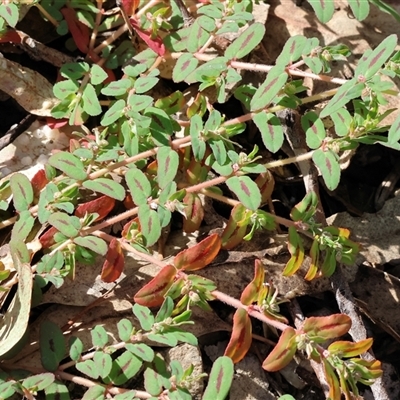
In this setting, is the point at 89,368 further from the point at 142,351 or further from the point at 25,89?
the point at 25,89

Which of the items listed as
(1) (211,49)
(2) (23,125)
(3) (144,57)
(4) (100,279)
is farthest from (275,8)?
(4) (100,279)

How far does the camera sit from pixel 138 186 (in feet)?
9.02

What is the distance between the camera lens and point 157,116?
115 inches

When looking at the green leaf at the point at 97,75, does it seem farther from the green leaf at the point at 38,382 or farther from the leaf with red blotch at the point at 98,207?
the green leaf at the point at 38,382

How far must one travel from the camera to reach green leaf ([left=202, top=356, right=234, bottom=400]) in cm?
254

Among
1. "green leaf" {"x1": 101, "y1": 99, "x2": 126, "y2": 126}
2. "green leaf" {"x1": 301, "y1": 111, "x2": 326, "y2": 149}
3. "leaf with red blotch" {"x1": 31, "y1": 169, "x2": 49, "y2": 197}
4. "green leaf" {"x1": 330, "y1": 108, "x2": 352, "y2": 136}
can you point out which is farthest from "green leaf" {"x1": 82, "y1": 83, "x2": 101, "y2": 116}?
"green leaf" {"x1": 330, "y1": 108, "x2": 352, "y2": 136}

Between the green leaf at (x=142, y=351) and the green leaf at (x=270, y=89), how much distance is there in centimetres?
104

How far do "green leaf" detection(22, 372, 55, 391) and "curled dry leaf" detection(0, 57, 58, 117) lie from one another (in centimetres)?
122

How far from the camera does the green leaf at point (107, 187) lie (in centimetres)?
273

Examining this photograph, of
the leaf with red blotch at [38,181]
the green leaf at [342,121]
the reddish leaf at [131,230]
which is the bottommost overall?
the reddish leaf at [131,230]

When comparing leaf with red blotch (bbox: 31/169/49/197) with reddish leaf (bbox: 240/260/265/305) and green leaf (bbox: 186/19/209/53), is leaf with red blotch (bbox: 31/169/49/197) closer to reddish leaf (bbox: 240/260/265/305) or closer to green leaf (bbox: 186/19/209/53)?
green leaf (bbox: 186/19/209/53)

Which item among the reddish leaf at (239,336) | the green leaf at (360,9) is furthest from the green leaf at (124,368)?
the green leaf at (360,9)

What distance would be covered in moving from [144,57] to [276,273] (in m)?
1.16

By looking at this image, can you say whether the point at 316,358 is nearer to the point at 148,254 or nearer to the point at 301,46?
the point at 148,254
